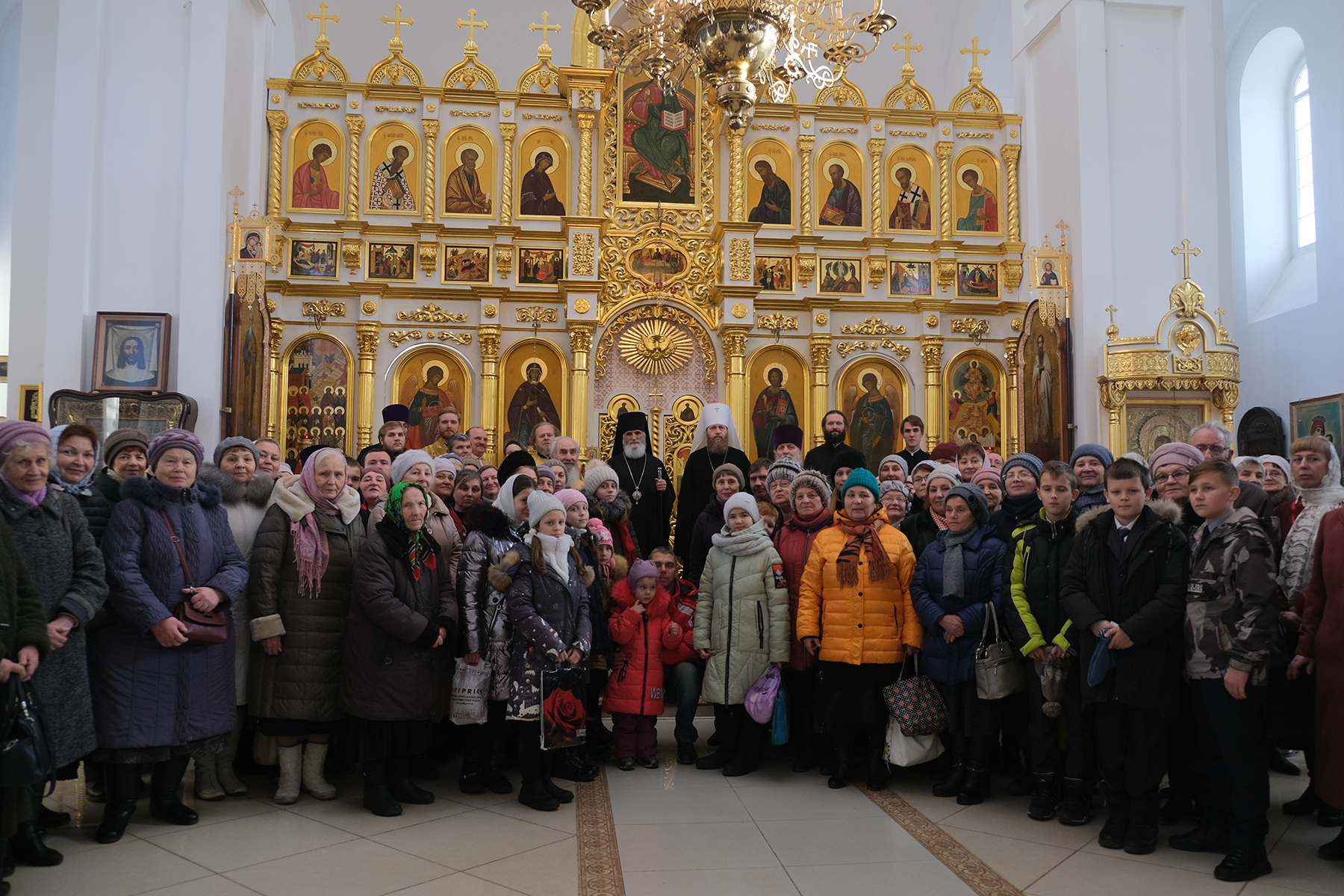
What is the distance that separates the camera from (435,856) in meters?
4.07

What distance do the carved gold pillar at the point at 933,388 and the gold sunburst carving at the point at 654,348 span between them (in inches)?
106

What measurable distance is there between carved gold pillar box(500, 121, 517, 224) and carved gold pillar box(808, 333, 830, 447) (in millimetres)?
3676

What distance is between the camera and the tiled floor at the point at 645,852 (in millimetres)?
3783

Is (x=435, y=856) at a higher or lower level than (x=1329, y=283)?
lower

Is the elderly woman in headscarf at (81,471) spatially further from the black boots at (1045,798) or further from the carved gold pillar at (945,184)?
the carved gold pillar at (945,184)

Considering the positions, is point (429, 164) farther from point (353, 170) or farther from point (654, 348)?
point (654, 348)

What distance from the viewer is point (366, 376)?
1093cm

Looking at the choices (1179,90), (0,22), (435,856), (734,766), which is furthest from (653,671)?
(0,22)

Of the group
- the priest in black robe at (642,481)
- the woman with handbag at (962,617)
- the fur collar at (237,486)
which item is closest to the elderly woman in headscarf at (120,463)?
the fur collar at (237,486)

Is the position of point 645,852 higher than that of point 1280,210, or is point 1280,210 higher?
point 1280,210

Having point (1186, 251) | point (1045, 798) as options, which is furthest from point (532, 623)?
point (1186, 251)

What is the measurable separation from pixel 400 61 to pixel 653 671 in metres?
8.67

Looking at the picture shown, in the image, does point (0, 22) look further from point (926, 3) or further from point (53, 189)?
point (926, 3)

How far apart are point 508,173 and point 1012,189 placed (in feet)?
19.1
